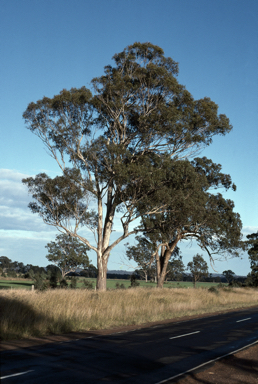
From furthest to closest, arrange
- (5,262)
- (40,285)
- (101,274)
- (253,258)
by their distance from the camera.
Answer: (5,262) → (253,258) → (40,285) → (101,274)

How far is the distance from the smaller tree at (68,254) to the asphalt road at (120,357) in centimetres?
5329

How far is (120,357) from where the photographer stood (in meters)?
8.22

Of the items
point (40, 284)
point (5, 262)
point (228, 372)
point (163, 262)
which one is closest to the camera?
point (228, 372)

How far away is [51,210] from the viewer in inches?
1108

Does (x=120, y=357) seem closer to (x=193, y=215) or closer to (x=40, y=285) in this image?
(x=193, y=215)

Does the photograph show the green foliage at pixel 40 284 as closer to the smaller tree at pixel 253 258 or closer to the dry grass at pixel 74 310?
the dry grass at pixel 74 310

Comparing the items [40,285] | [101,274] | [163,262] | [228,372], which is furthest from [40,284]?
[228,372]

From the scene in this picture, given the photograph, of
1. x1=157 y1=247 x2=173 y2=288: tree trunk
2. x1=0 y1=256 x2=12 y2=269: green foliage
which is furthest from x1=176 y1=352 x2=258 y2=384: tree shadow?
x1=0 y1=256 x2=12 y2=269: green foliage

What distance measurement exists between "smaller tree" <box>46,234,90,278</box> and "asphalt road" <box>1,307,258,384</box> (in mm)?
53293

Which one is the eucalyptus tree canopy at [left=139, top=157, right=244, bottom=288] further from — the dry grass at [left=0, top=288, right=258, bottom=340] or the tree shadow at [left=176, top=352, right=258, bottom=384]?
the tree shadow at [left=176, top=352, right=258, bottom=384]

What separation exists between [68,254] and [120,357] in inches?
2273

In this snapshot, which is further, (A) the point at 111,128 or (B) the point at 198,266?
(B) the point at 198,266

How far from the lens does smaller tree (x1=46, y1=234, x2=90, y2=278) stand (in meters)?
64.8

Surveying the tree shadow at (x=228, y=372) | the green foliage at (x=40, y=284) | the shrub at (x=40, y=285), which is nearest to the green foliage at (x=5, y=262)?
the green foliage at (x=40, y=284)
